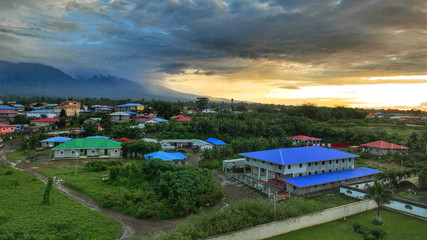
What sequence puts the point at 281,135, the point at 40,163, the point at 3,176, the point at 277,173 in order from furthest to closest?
1. the point at 281,135
2. the point at 40,163
3. the point at 277,173
4. the point at 3,176

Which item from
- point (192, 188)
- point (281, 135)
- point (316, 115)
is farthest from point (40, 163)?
point (316, 115)

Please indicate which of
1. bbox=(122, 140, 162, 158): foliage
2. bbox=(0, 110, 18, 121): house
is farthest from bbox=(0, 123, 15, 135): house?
bbox=(122, 140, 162, 158): foliage

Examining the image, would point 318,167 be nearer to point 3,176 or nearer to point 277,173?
point 277,173

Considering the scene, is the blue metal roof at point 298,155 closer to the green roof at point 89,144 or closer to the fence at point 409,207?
the fence at point 409,207

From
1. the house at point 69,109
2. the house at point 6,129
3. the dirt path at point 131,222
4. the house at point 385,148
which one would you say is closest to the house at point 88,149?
the dirt path at point 131,222

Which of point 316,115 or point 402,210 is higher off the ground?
point 316,115

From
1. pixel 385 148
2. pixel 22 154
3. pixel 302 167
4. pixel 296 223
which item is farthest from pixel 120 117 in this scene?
pixel 296 223
